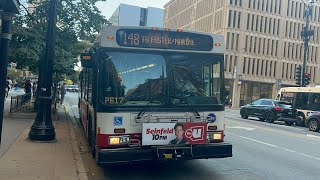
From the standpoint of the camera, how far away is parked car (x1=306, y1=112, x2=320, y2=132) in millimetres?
20906

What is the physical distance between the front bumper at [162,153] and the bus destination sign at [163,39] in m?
1.96

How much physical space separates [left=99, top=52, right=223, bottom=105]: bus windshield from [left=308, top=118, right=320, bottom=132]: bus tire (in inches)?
581

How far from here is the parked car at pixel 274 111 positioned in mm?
24672

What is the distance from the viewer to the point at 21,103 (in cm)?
1819

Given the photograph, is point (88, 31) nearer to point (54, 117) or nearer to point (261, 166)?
point (54, 117)

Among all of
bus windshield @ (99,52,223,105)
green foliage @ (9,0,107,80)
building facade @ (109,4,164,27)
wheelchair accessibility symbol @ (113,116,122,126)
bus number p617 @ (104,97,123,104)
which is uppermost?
building facade @ (109,4,164,27)

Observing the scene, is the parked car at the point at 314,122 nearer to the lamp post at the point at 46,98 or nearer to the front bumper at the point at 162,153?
the front bumper at the point at 162,153

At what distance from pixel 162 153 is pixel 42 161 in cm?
→ 279

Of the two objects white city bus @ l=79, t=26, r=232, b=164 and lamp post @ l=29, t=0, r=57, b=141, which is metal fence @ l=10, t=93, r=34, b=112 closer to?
lamp post @ l=29, t=0, r=57, b=141

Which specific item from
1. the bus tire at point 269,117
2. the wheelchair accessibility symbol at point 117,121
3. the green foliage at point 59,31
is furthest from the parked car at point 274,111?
the wheelchair accessibility symbol at point 117,121

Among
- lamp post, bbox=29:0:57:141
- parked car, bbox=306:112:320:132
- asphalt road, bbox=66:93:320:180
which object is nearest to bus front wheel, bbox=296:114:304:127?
parked car, bbox=306:112:320:132

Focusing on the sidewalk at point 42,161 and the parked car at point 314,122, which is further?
the parked car at point 314,122

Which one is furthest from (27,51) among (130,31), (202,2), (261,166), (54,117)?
(202,2)

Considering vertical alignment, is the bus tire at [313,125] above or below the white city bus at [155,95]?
below
